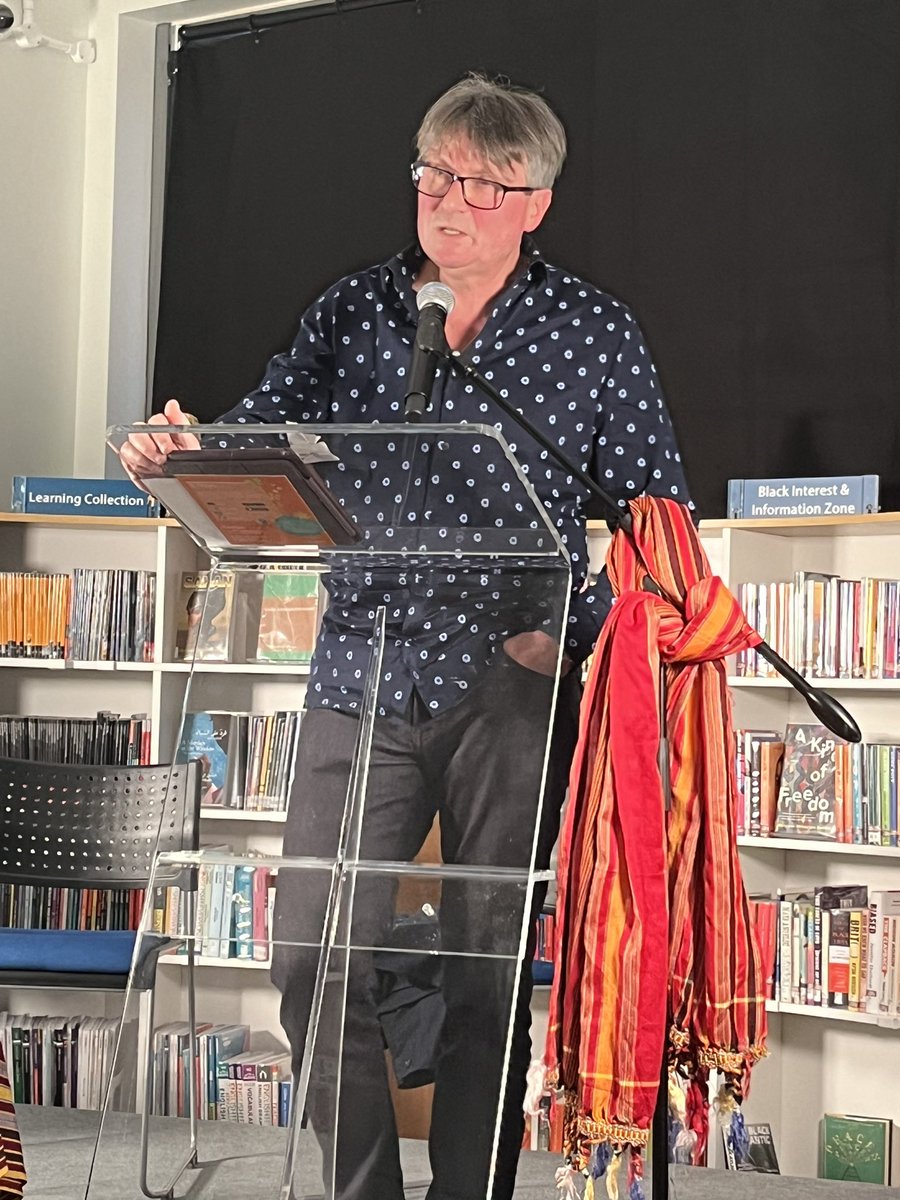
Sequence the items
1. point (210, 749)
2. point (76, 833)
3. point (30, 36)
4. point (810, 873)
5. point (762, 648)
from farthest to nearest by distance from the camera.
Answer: point (30, 36) → point (810, 873) → point (76, 833) → point (762, 648) → point (210, 749)

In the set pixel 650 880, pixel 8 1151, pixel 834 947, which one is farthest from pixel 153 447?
pixel 834 947

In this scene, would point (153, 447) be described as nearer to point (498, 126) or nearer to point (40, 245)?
point (498, 126)

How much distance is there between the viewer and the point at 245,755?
4.76 feet

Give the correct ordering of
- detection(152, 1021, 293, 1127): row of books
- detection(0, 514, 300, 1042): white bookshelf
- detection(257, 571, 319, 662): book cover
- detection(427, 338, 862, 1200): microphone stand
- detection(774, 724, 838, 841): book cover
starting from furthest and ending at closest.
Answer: detection(0, 514, 300, 1042): white bookshelf, detection(774, 724, 838, 841): book cover, detection(427, 338, 862, 1200): microphone stand, detection(257, 571, 319, 662): book cover, detection(152, 1021, 293, 1127): row of books

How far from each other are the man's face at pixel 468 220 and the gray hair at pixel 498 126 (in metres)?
0.01

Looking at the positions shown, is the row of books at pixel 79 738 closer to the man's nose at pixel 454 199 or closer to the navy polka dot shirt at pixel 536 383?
the navy polka dot shirt at pixel 536 383

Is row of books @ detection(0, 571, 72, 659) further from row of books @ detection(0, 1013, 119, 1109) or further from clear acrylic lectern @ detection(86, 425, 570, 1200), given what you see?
clear acrylic lectern @ detection(86, 425, 570, 1200)

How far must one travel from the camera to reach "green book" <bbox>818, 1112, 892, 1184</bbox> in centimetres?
332

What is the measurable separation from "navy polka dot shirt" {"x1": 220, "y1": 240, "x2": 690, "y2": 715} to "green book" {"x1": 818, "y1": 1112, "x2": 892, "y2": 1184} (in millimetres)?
1966

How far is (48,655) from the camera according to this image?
3898 millimetres

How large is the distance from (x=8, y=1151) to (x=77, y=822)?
1.01 metres

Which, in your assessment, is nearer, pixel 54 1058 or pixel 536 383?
pixel 536 383

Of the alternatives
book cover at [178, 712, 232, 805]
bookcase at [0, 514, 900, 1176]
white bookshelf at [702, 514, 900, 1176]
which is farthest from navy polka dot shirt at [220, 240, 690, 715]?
white bookshelf at [702, 514, 900, 1176]

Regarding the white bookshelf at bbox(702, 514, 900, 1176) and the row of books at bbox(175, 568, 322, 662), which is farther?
the white bookshelf at bbox(702, 514, 900, 1176)
